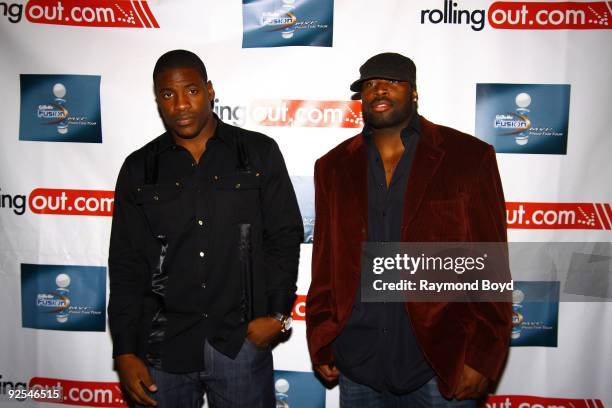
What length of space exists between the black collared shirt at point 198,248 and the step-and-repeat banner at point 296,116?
Result: 0.71 meters

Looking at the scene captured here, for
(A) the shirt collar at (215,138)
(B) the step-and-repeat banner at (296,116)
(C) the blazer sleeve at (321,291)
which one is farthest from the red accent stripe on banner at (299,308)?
(A) the shirt collar at (215,138)

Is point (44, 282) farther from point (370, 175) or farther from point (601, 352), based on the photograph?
point (601, 352)

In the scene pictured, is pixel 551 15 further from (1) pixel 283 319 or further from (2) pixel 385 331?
(1) pixel 283 319

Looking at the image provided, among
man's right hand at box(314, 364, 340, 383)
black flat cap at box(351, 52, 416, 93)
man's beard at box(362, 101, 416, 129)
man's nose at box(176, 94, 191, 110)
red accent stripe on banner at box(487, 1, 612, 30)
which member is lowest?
man's right hand at box(314, 364, 340, 383)

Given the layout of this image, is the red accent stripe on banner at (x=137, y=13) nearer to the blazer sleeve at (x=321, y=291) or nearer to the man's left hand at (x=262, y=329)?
the blazer sleeve at (x=321, y=291)

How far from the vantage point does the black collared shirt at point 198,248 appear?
5.77 feet

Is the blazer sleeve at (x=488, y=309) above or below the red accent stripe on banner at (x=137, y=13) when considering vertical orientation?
below

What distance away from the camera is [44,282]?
264 cm

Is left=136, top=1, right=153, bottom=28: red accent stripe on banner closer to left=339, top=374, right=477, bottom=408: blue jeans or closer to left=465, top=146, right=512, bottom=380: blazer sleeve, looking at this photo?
left=465, top=146, right=512, bottom=380: blazer sleeve

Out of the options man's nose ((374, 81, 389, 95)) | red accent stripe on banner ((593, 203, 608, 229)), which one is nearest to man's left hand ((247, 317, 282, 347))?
man's nose ((374, 81, 389, 95))

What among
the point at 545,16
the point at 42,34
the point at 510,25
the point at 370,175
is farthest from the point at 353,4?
the point at 42,34

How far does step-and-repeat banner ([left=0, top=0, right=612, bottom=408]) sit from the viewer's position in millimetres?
2432

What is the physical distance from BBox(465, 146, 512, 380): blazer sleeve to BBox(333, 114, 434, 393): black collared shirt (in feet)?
0.63

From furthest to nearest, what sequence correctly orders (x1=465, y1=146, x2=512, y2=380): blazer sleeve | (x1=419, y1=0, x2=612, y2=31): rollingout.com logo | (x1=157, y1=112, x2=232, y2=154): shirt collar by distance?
1. (x1=419, y1=0, x2=612, y2=31): rollingout.com logo
2. (x1=157, y1=112, x2=232, y2=154): shirt collar
3. (x1=465, y1=146, x2=512, y2=380): blazer sleeve
